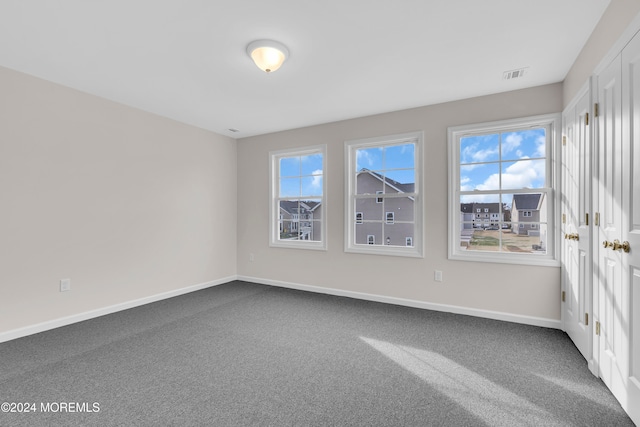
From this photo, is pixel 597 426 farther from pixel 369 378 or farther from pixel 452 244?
pixel 452 244

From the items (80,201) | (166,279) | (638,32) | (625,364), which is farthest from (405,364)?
(80,201)

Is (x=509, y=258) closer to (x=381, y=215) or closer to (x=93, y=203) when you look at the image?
(x=381, y=215)

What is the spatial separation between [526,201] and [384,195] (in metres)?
1.63

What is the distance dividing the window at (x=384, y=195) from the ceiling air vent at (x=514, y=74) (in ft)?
3.50

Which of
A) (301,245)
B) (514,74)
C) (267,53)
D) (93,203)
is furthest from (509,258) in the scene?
(93,203)

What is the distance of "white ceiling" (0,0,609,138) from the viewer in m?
2.06

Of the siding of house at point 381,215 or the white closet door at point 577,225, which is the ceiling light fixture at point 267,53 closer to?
the siding of house at point 381,215

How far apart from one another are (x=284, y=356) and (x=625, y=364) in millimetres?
2228

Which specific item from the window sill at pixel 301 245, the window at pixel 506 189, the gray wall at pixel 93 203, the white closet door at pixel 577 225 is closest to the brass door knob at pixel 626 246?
the white closet door at pixel 577 225

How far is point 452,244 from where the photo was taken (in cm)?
362

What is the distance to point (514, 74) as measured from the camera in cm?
295

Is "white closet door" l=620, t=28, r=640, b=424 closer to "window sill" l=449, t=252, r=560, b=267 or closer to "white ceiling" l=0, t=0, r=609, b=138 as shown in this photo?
"white ceiling" l=0, t=0, r=609, b=138

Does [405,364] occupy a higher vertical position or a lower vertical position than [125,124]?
lower

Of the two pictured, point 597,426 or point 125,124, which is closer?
point 597,426
